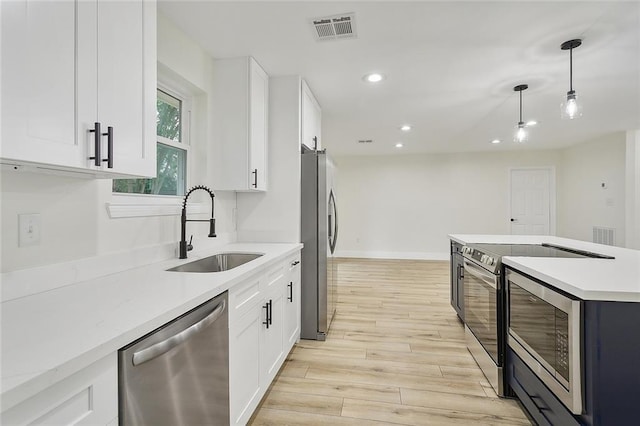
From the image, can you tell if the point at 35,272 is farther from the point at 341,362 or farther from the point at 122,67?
the point at 341,362

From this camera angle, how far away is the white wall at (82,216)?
1.18 metres

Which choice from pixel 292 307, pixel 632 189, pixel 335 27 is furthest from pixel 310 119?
pixel 632 189

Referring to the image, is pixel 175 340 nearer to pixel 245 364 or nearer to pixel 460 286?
pixel 245 364

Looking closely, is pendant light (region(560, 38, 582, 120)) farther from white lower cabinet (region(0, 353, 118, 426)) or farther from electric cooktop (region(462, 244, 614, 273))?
white lower cabinet (region(0, 353, 118, 426))

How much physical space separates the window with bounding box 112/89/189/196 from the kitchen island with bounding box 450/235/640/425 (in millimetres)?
2325

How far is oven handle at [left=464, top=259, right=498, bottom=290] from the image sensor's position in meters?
2.16

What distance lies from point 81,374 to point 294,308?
80.9 inches

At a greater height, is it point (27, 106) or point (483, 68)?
point (483, 68)

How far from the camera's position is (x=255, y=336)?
1.81 metres

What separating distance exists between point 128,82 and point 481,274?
250 cm

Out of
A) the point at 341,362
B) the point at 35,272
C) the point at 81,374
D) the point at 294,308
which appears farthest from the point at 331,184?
the point at 81,374

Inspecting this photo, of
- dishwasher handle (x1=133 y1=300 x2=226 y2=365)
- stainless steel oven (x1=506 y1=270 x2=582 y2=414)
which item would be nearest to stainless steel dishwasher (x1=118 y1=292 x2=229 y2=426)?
dishwasher handle (x1=133 y1=300 x2=226 y2=365)

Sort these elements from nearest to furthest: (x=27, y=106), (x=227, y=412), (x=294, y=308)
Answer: (x=27, y=106)
(x=227, y=412)
(x=294, y=308)

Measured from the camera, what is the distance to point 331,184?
330cm
